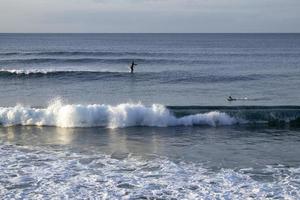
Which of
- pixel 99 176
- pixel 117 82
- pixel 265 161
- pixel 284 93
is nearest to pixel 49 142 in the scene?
pixel 99 176

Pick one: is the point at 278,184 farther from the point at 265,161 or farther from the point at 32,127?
the point at 32,127

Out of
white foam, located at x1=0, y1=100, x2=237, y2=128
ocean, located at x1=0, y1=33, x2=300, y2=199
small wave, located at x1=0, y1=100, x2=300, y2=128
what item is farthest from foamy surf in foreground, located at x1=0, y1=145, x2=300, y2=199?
small wave, located at x1=0, y1=100, x2=300, y2=128

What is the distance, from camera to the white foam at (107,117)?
74.7ft

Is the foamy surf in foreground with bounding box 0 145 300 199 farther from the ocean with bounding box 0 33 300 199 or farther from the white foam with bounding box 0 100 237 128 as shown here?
the white foam with bounding box 0 100 237 128

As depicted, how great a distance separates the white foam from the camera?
22.8 m

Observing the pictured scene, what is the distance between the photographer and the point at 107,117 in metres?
23.0

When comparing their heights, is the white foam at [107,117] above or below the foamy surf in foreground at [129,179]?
above

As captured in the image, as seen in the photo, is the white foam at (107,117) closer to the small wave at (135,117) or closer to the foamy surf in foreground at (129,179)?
the small wave at (135,117)

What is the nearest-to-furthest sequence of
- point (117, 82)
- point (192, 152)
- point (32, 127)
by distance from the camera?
point (192, 152) < point (32, 127) < point (117, 82)

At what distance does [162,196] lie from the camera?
1252 centimetres

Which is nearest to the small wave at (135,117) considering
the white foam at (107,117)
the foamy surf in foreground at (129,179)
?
the white foam at (107,117)

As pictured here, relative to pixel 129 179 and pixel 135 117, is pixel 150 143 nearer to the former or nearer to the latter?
pixel 135 117

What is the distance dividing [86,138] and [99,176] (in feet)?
18.5

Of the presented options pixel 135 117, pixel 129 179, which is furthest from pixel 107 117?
pixel 129 179
